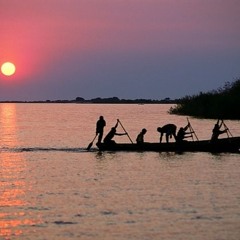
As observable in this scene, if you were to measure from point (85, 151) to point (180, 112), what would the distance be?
229 ft

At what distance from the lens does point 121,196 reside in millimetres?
26484

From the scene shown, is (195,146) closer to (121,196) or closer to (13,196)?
(121,196)

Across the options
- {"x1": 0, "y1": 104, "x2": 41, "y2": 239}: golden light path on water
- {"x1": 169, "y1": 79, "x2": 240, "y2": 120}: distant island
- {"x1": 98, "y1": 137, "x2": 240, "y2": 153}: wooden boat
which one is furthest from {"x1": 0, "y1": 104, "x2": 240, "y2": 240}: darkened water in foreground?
{"x1": 169, "y1": 79, "x2": 240, "y2": 120}: distant island

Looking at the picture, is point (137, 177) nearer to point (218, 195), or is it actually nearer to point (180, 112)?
point (218, 195)

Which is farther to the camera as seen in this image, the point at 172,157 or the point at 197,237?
the point at 172,157

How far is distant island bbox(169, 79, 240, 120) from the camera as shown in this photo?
92.3 metres

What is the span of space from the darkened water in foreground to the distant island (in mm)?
50111

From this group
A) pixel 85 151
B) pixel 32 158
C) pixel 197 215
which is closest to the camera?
pixel 197 215

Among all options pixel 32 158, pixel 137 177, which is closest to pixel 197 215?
pixel 137 177

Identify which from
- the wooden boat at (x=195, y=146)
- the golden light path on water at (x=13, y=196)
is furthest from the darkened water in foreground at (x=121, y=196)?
the wooden boat at (x=195, y=146)

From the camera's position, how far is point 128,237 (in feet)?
64.8

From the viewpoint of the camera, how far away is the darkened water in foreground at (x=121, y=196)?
20.6 m

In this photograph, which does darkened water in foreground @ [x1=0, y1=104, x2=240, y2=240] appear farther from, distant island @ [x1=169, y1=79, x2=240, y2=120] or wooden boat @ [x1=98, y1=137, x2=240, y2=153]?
distant island @ [x1=169, y1=79, x2=240, y2=120]

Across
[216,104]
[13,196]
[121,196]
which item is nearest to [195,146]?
[121,196]
